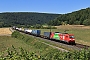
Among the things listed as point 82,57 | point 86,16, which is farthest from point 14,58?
point 86,16

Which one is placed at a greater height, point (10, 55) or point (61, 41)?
point (10, 55)

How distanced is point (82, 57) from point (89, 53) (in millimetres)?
1311

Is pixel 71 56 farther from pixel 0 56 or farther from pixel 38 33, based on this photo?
pixel 38 33

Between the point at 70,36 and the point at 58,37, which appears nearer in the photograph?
the point at 70,36

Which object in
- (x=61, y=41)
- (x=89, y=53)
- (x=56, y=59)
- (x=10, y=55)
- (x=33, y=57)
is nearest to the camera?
(x=33, y=57)

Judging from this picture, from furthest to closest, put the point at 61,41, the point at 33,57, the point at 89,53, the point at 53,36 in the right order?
the point at 53,36 < the point at 61,41 < the point at 89,53 < the point at 33,57

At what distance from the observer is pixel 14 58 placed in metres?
8.34

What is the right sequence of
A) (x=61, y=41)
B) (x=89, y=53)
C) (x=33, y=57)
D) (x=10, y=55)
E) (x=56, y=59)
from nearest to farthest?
(x=33, y=57)
(x=10, y=55)
(x=56, y=59)
(x=89, y=53)
(x=61, y=41)

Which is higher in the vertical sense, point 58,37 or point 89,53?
point 89,53

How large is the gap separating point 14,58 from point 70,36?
152 feet

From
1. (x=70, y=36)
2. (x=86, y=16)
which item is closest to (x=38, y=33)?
(x=70, y=36)

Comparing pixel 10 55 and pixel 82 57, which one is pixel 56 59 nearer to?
pixel 82 57

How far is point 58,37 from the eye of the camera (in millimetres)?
60656

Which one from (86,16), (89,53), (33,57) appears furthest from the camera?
(86,16)
